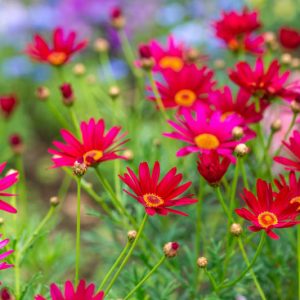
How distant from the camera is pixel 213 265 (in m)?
1.10

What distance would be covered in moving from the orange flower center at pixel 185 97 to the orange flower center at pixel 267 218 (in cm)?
33

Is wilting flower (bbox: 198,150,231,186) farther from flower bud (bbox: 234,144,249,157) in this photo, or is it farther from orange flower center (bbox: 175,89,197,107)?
orange flower center (bbox: 175,89,197,107)

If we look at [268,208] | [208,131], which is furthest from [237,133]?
[268,208]

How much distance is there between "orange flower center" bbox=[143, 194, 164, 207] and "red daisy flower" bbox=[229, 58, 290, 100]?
0.92ft

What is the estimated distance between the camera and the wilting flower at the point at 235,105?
1068mm

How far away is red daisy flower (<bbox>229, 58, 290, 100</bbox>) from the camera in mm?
1038

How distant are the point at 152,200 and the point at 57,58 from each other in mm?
528

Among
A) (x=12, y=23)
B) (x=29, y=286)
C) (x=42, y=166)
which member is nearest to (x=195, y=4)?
(x=12, y=23)

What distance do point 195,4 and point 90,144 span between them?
Answer: 297 cm

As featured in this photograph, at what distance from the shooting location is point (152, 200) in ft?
2.78

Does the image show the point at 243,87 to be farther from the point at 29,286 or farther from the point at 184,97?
the point at 29,286

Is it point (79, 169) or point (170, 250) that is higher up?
point (79, 169)

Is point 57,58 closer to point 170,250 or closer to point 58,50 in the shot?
point 58,50

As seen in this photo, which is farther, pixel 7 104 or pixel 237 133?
pixel 7 104
